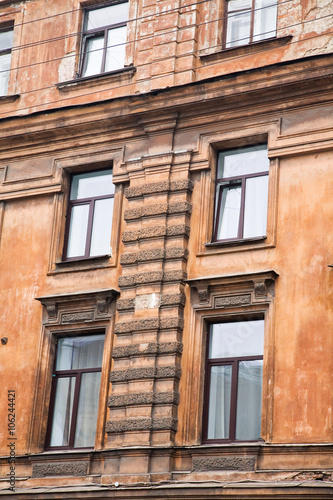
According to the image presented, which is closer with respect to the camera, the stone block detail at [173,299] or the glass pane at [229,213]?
the stone block detail at [173,299]

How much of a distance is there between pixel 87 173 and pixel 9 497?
645 cm

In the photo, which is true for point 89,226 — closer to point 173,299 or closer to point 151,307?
point 151,307

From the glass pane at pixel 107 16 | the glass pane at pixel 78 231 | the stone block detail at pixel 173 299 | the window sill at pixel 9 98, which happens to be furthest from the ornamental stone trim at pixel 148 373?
the glass pane at pixel 107 16

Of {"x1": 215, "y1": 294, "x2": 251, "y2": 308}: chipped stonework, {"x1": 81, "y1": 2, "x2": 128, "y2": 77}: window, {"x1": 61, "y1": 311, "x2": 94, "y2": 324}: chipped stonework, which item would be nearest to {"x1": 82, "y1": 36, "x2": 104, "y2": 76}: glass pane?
{"x1": 81, "y1": 2, "x2": 128, "y2": 77}: window

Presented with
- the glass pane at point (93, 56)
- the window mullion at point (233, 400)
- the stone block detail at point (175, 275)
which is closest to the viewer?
the window mullion at point (233, 400)

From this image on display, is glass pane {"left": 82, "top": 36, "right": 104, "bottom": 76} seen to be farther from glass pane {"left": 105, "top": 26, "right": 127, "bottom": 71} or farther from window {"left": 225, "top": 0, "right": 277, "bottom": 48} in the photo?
window {"left": 225, "top": 0, "right": 277, "bottom": 48}

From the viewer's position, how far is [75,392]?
17.2 m

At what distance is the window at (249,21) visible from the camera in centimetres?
1812

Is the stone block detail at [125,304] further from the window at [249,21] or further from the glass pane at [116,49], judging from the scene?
the window at [249,21]

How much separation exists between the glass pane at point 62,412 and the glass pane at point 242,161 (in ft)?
15.7

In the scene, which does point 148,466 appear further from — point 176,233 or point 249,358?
point 176,233

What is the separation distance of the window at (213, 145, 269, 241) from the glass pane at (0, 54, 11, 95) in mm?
5669

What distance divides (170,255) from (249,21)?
16.3ft

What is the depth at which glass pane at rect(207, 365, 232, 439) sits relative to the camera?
15.9 meters
